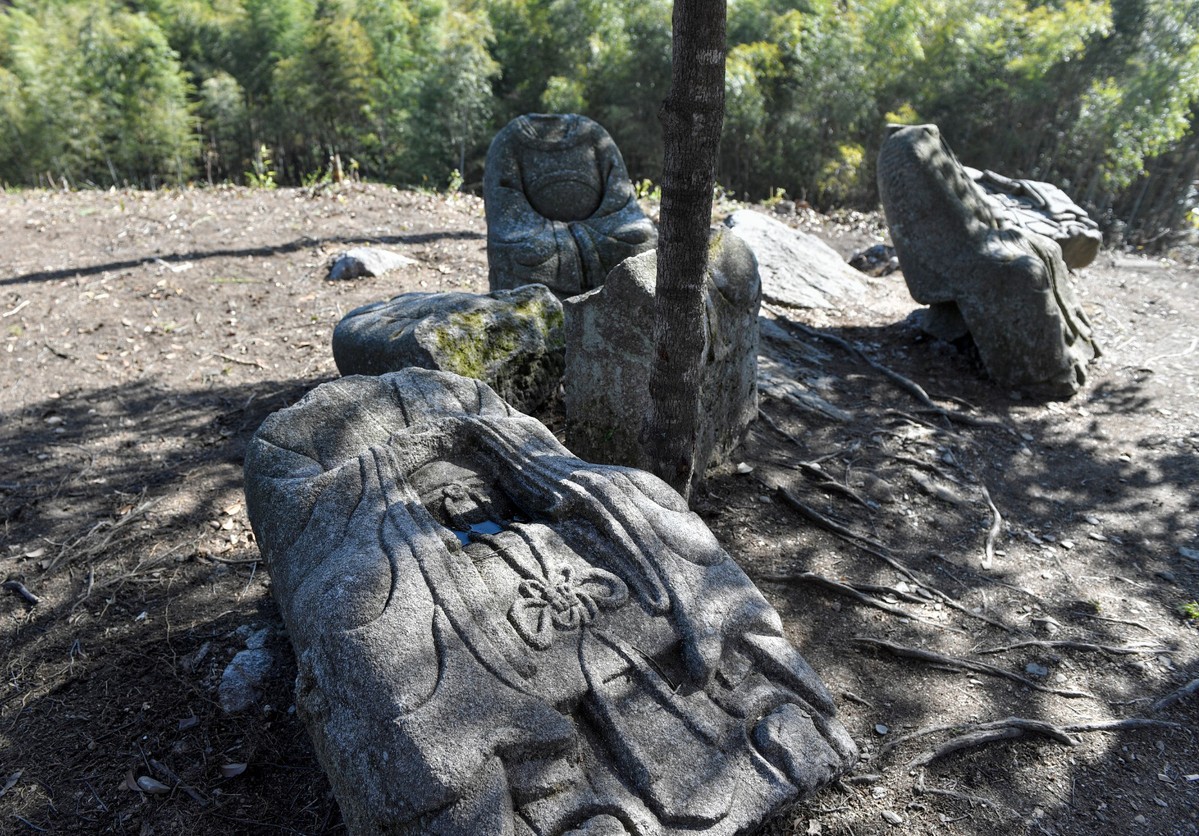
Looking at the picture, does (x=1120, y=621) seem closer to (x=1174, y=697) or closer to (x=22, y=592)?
(x=1174, y=697)

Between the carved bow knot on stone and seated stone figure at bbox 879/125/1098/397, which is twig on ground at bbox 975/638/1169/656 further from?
seated stone figure at bbox 879/125/1098/397

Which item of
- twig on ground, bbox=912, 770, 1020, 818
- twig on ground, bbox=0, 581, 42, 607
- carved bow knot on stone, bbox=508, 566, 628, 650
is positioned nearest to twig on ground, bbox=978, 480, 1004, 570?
twig on ground, bbox=912, 770, 1020, 818

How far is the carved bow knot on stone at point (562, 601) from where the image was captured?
91.7 inches

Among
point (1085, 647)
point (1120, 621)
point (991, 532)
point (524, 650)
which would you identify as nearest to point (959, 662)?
point (1085, 647)

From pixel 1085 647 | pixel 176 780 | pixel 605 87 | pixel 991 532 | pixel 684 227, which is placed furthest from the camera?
pixel 605 87

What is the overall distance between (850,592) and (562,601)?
1707 mm

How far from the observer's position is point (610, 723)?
7.16 feet

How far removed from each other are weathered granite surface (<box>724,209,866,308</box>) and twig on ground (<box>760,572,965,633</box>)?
12.9 ft

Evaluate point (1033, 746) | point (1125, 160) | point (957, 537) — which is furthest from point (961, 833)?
point (1125, 160)

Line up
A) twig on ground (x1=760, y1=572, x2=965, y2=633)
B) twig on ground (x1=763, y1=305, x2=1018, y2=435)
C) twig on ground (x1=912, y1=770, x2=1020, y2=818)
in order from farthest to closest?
twig on ground (x1=763, y1=305, x2=1018, y2=435)
twig on ground (x1=760, y1=572, x2=965, y2=633)
twig on ground (x1=912, y1=770, x2=1020, y2=818)

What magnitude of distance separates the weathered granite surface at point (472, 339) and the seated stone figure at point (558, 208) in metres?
0.77

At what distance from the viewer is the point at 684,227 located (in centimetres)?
306

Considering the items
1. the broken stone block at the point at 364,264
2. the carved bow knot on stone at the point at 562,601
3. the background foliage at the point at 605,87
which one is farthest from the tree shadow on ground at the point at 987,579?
the background foliage at the point at 605,87

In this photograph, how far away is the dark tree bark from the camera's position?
2.84 meters
